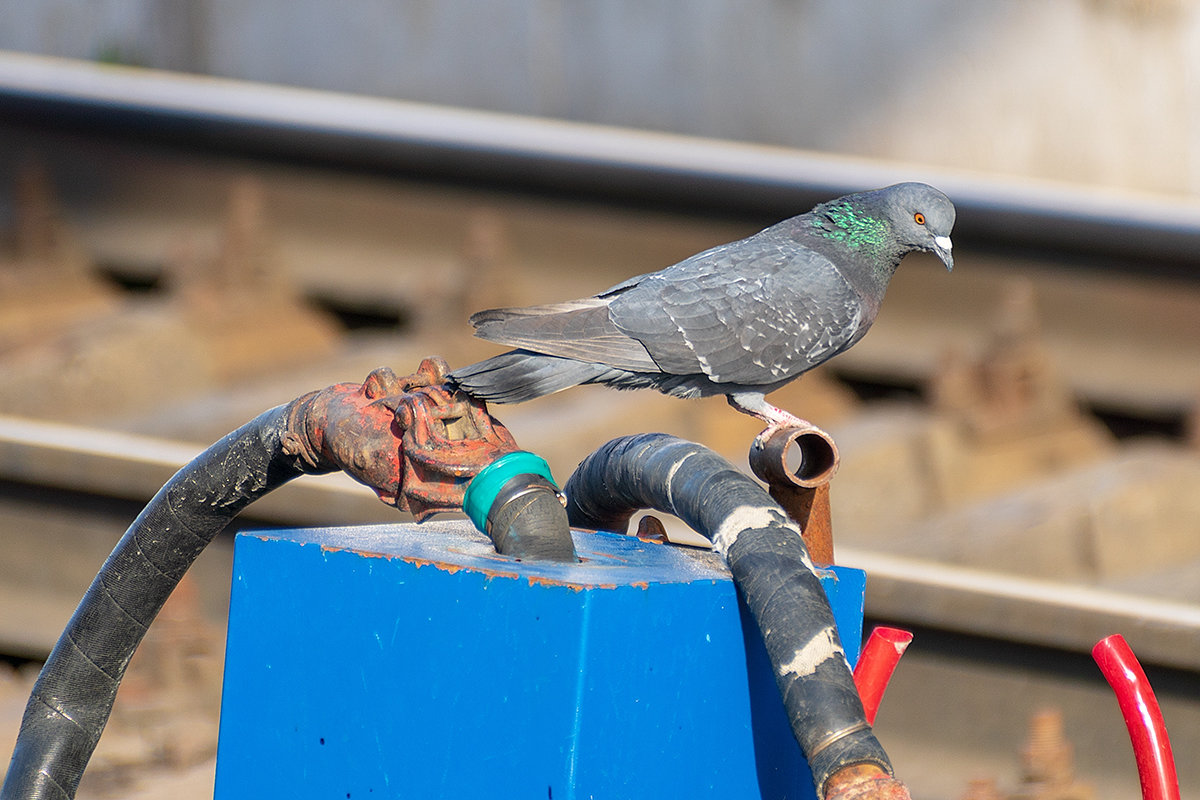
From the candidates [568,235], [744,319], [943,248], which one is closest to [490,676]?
[744,319]

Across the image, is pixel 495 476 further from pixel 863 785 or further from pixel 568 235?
pixel 568 235

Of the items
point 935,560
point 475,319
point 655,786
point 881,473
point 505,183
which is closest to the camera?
point 655,786

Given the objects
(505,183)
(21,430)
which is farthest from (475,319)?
(505,183)

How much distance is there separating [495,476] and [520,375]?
0.55m

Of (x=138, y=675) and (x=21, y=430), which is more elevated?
(x=21, y=430)

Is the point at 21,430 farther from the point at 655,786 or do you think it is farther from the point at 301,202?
the point at 655,786

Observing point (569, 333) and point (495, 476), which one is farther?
point (569, 333)

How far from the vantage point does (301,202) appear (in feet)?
16.9

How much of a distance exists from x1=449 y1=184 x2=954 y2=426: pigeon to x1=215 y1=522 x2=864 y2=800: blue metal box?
847 millimetres

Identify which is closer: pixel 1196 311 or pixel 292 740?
pixel 292 740

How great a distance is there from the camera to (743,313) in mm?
2297

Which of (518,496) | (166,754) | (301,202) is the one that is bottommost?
(166,754)

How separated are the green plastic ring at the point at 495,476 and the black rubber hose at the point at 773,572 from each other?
15 centimetres

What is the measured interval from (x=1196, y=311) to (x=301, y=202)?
2.94 metres
